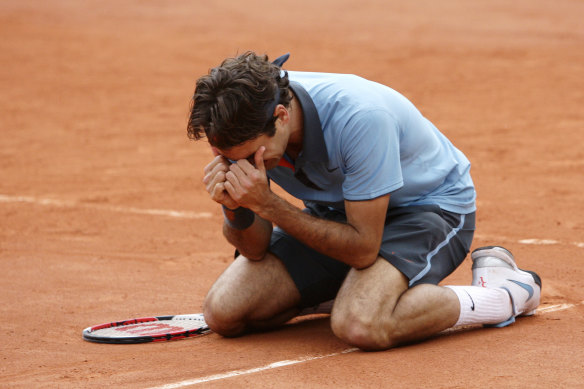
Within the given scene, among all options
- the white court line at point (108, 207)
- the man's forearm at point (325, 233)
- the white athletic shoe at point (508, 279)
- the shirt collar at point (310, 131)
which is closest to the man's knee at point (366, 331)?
the man's forearm at point (325, 233)

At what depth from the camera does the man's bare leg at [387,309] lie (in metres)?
4.25

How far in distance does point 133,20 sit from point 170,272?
15.9 metres

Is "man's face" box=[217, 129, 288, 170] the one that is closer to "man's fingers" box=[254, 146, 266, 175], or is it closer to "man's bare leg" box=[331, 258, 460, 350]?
"man's fingers" box=[254, 146, 266, 175]

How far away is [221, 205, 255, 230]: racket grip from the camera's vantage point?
4586 mm

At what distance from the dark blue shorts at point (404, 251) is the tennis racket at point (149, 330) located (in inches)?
24.1

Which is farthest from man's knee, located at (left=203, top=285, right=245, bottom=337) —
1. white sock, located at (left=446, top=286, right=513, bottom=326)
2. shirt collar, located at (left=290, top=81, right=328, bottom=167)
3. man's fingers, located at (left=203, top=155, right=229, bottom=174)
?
white sock, located at (left=446, top=286, right=513, bottom=326)

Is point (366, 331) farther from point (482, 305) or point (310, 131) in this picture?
point (310, 131)

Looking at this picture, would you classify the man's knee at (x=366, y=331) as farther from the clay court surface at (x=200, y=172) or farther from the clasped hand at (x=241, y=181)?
the clasped hand at (x=241, y=181)

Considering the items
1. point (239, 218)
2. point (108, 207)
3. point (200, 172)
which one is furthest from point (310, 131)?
point (200, 172)

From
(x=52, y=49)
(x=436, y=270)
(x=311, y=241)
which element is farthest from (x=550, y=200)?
(x=52, y=49)

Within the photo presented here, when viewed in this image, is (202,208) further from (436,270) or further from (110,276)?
(436,270)

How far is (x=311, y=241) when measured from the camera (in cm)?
432

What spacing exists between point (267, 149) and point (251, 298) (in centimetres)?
94

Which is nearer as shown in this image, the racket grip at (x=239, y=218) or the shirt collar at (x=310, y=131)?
the shirt collar at (x=310, y=131)
